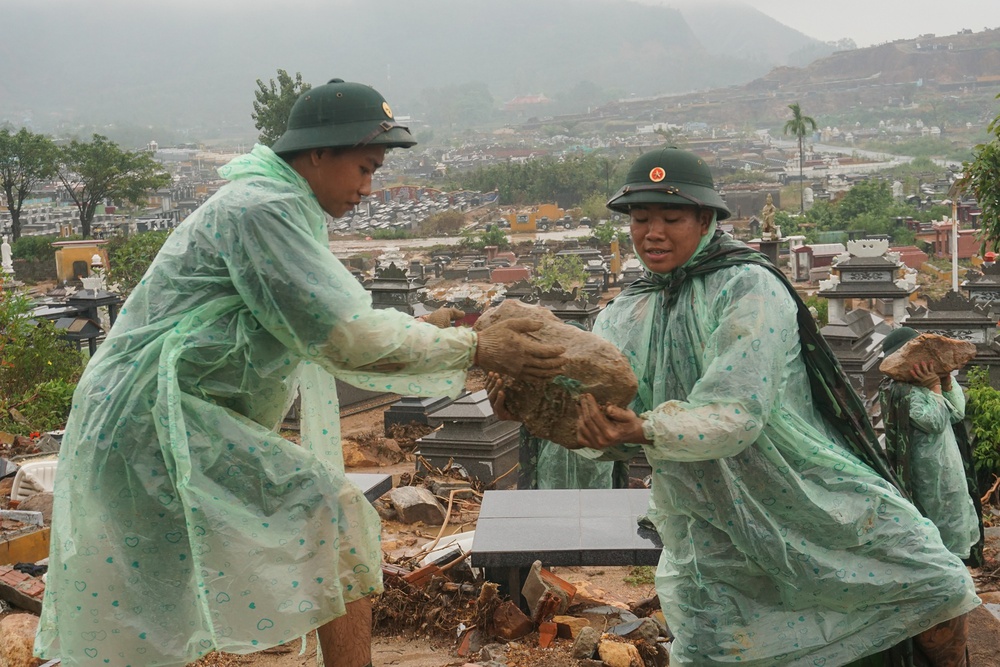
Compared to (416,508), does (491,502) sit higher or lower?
higher

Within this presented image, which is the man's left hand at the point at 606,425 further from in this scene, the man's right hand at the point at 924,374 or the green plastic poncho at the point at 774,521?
the man's right hand at the point at 924,374

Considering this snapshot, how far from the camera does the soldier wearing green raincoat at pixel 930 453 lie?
4312 mm

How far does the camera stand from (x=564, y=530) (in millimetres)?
4613

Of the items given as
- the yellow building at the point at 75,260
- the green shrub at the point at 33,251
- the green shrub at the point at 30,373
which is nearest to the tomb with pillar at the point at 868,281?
the green shrub at the point at 30,373

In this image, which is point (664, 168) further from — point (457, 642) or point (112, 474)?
point (457, 642)

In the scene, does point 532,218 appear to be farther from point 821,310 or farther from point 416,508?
point 416,508

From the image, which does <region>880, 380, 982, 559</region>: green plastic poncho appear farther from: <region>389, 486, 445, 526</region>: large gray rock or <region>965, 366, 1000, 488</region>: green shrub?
<region>389, 486, 445, 526</region>: large gray rock

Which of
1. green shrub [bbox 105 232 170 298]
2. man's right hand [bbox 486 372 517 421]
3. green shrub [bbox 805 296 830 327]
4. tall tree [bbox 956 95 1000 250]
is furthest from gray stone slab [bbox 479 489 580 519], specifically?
green shrub [bbox 105 232 170 298]

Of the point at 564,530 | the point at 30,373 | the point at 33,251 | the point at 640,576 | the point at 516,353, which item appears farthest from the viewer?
the point at 33,251

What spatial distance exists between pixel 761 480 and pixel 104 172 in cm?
5091

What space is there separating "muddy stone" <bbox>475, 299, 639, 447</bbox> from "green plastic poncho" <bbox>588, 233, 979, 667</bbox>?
0.17 meters

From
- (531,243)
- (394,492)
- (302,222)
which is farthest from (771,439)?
(531,243)

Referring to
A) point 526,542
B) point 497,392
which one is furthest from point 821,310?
point 497,392

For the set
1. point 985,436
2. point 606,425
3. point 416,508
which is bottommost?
point 416,508
